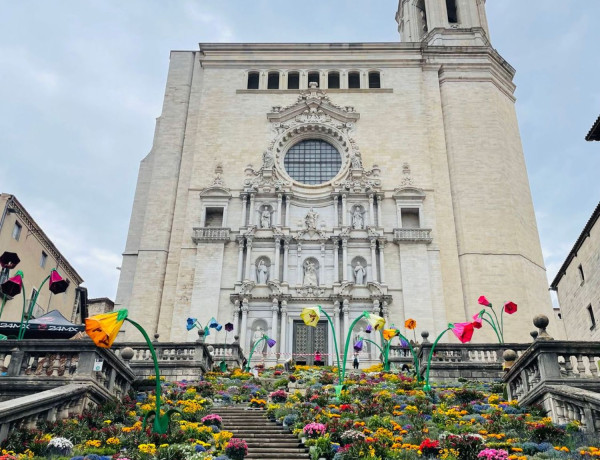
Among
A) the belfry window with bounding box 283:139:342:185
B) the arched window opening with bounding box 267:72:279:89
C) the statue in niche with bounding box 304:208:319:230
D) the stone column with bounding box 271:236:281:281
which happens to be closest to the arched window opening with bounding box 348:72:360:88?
the arched window opening with bounding box 267:72:279:89

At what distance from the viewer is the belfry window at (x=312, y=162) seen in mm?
38094

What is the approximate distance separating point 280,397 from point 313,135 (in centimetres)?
2476

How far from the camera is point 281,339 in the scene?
1240 inches

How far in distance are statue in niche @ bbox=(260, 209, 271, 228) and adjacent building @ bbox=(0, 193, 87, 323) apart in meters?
13.6

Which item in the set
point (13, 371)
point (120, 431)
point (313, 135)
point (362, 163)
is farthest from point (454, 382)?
point (313, 135)

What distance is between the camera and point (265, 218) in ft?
117

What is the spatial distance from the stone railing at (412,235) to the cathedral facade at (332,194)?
66 millimetres

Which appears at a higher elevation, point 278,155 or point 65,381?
point 278,155

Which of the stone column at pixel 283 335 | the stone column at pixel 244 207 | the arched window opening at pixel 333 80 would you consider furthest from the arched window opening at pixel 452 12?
the stone column at pixel 283 335

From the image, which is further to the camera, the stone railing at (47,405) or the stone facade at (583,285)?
the stone facade at (583,285)

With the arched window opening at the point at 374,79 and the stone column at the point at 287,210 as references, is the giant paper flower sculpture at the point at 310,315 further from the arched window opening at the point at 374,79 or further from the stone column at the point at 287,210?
the arched window opening at the point at 374,79

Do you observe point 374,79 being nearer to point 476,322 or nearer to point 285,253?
point 285,253

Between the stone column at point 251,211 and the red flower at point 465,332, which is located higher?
the stone column at point 251,211

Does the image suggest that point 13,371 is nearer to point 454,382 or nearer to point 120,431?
point 120,431
